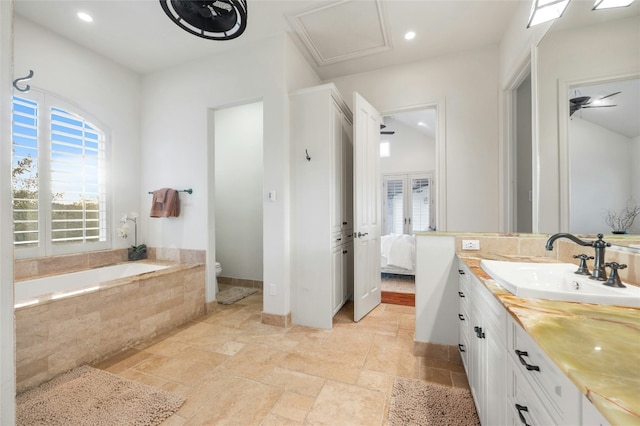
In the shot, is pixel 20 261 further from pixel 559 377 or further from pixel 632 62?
pixel 632 62

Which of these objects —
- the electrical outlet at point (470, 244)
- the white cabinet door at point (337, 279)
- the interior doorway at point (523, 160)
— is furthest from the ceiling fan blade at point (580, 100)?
the white cabinet door at point (337, 279)

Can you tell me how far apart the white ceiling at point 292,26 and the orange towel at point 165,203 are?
5.20 ft

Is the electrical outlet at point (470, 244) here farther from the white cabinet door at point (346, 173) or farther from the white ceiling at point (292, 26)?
the white ceiling at point (292, 26)

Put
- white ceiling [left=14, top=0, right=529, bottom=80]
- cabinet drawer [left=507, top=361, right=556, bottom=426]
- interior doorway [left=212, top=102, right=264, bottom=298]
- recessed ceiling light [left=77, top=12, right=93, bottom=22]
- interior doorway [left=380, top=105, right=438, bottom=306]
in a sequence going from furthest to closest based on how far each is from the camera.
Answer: interior doorway [left=380, top=105, right=438, bottom=306]
interior doorway [left=212, top=102, right=264, bottom=298]
recessed ceiling light [left=77, top=12, right=93, bottom=22]
white ceiling [left=14, top=0, right=529, bottom=80]
cabinet drawer [left=507, top=361, right=556, bottom=426]

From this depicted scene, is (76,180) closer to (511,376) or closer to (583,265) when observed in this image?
(511,376)

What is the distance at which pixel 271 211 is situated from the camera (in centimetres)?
268

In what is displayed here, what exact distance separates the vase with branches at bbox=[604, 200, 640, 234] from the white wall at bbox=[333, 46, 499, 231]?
5.14 ft

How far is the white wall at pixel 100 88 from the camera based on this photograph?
249cm

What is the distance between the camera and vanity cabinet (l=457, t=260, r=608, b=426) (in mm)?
559

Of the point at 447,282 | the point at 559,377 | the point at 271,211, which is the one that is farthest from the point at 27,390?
the point at 447,282

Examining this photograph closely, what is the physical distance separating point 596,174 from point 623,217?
0.24m

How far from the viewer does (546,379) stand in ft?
2.16

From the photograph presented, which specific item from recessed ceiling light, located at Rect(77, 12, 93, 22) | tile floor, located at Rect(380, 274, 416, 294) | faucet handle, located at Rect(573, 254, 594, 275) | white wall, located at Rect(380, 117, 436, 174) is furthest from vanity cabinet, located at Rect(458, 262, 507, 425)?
white wall, located at Rect(380, 117, 436, 174)

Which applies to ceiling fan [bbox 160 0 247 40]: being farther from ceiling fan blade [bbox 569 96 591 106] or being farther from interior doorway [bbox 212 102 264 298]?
interior doorway [bbox 212 102 264 298]
